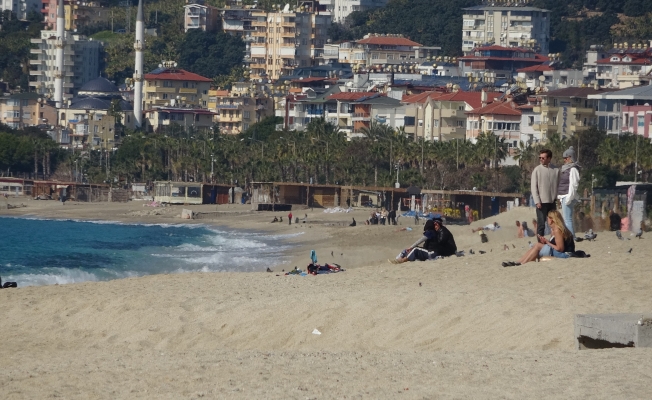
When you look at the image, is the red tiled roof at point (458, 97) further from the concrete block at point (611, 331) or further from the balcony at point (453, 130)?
the concrete block at point (611, 331)

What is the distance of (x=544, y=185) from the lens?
16656mm

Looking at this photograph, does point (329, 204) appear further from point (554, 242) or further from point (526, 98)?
point (554, 242)

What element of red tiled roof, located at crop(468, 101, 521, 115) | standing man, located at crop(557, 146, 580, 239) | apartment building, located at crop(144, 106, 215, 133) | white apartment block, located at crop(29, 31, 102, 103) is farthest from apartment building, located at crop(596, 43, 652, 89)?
standing man, located at crop(557, 146, 580, 239)

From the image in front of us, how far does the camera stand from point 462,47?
159625mm

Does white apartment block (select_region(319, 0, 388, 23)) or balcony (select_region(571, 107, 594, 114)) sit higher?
white apartment block (select_region(319, 0, 388, 23))

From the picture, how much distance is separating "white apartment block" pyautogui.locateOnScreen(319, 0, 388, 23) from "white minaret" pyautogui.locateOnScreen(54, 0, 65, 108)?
43955mm

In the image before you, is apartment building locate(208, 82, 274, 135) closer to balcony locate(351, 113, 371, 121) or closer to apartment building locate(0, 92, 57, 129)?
apartment building locate(0, 92, 57, 129)

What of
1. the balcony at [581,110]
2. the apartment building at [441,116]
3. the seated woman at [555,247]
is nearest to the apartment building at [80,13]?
the apartment building at [441,116]

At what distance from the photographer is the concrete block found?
11352 mm

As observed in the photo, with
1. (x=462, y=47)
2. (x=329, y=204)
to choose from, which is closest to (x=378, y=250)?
(x=329, y=204)

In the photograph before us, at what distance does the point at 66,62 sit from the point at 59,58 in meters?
8.68

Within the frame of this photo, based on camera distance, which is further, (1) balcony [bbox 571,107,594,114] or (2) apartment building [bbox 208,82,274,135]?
(2) apartment building [bbox 208,82,274,135]

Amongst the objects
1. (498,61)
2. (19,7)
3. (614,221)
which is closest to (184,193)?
(614,221)

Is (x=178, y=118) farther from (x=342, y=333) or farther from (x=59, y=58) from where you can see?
(x=342, y=333)
